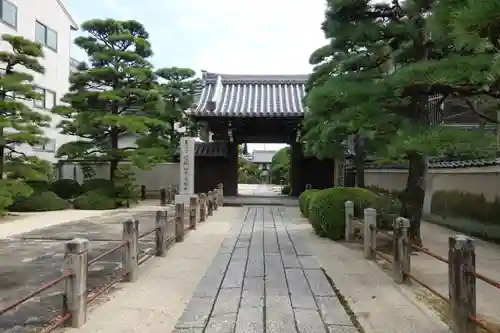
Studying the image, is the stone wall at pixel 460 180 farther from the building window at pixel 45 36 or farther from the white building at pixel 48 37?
the building window at pixel 45 36

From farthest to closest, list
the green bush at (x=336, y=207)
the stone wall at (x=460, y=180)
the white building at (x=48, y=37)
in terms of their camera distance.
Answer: the white building at (x=48, y=37) → the stone wall at (x=460, y=180) → the green bush at (x=336, y=207)

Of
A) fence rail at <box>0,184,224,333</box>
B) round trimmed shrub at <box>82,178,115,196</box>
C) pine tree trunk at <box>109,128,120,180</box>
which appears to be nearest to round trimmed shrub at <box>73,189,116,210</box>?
round trimmed shrub at <box>82,178,115,196</box>

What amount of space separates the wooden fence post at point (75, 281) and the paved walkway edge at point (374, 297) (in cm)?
260

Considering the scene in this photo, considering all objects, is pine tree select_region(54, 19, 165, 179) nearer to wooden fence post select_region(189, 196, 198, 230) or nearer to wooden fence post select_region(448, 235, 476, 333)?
wooden fence post select_region(189, 196, 198, 230)

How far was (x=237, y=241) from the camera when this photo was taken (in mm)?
9898

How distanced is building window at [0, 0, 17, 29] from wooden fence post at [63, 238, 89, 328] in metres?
19.0

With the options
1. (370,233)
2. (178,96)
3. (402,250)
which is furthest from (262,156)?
(402,250)

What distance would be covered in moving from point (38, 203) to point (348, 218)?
12.3 metres

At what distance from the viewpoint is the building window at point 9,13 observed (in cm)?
1969

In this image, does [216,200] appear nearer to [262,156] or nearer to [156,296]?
[156,296]

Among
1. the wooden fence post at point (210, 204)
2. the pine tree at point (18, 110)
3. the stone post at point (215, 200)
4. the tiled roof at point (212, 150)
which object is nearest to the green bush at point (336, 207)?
the wooden fence post at point (210, 204)

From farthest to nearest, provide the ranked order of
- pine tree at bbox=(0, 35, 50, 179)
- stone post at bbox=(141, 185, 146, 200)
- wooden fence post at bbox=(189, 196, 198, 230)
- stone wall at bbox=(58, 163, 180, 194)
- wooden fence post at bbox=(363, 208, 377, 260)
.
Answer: stone wall at bbox=(58, 163, 180, 194)
stone post at bbox=(141, 185, 146, 200)
pine tree at bbox=(0, 35, 50, 179)
wooden fence post at bbox=(189, 196, 198, 230)
wooden fence post at bbox=(363, 208, 377, 260)

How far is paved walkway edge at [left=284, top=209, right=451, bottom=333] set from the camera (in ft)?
14.4

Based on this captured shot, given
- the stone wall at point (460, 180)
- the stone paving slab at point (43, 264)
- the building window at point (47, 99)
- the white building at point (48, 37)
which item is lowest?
the stone paving slab at point (43, 264)
